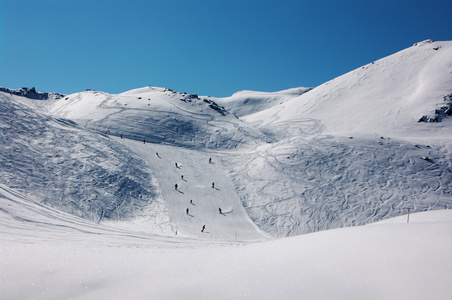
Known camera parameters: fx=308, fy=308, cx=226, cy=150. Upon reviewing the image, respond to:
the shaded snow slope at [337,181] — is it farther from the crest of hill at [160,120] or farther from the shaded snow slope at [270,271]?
the shaded snow slope at [270,271]

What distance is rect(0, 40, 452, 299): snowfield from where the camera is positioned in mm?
4641

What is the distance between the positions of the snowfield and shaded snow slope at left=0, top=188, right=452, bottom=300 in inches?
1.0

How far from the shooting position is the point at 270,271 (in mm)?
4848

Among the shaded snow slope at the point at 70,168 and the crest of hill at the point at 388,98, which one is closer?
the shaded snow slope at the point at 70,168

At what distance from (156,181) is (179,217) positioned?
6348mm

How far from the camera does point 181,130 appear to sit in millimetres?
46688

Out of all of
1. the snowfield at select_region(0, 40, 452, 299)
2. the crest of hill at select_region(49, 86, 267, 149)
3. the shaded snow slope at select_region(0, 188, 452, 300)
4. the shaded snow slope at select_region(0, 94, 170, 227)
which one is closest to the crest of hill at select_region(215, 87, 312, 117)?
the snowfield at select_region(0, 40, 452, 299)

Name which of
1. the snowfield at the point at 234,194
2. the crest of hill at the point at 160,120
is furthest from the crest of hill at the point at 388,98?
the crest of hill at the point at 160,120

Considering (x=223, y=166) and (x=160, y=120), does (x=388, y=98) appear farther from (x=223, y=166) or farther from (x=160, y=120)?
(x=160, y=120)

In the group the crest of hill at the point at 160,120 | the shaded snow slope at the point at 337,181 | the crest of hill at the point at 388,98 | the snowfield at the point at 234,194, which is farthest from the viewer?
the crest of hill at the point at 388,98

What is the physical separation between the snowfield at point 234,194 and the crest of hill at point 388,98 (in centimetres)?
38

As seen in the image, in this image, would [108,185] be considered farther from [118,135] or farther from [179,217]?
[118,135]

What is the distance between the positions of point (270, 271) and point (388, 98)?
63.4 meters

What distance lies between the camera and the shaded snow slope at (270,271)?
4184 mm
